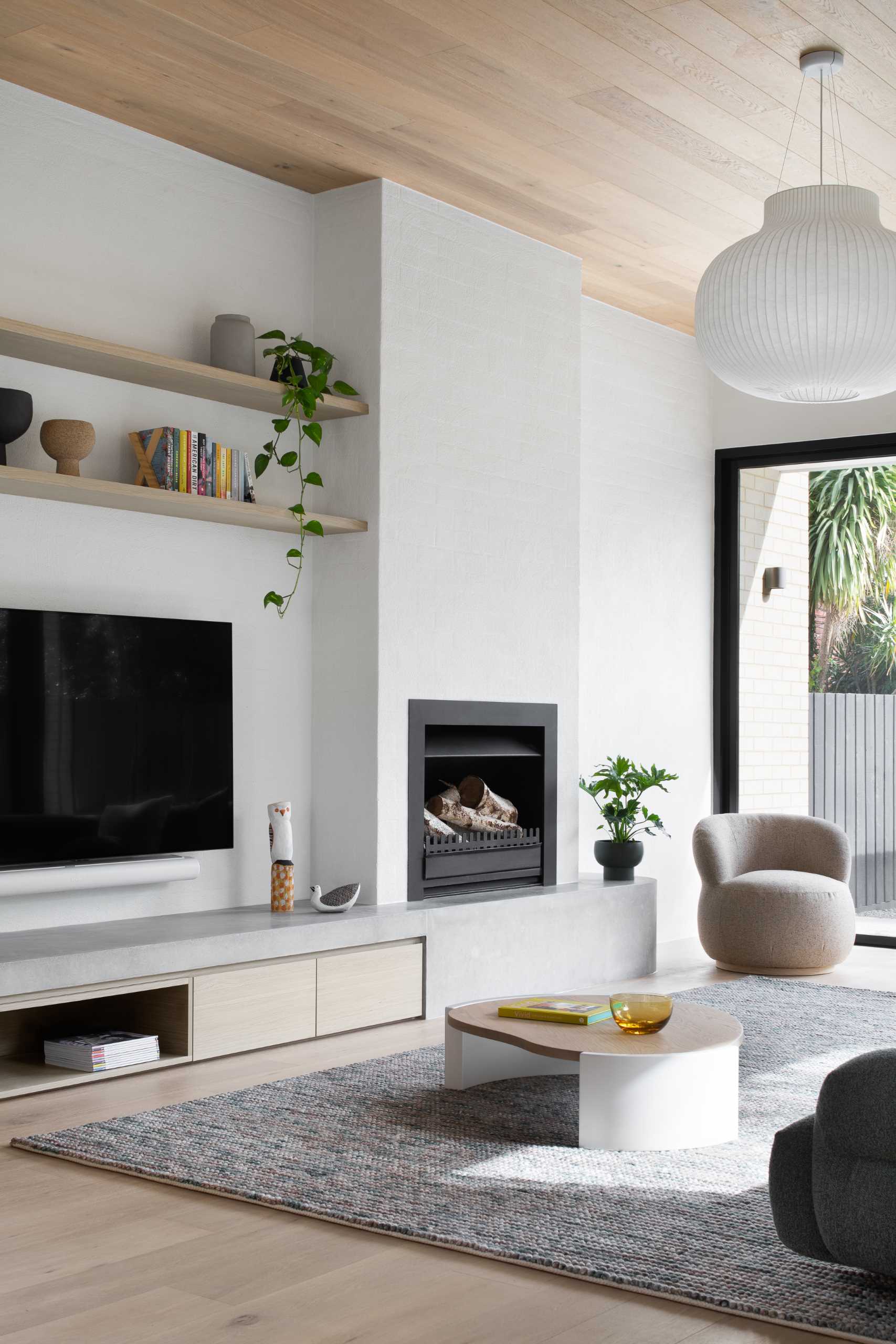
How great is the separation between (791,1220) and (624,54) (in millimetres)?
3031

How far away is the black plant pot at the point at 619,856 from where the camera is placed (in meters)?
5.77

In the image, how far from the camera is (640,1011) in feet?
10.8

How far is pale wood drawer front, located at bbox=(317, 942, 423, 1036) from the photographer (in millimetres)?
4430

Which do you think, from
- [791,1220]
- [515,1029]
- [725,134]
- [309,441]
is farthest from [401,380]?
[791,1220]

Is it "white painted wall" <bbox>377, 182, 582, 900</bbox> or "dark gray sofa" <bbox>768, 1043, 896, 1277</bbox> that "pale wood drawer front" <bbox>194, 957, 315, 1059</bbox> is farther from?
"dark gray sofa" <bbox>768, 1043, 896, 1277</bbox>

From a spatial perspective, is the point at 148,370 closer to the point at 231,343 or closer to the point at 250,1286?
the point at 231,343

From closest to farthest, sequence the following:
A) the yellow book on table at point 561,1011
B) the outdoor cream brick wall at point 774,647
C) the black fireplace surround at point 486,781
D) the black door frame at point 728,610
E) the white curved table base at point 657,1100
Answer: the white curved table base at point 657,1100 → the yellow book on table at point 561,1011 → the black fireplace surround at point 486,781 → the outdoor cream brick wall at point 774,647 → the black door frame at point 728,610

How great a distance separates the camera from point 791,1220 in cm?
234

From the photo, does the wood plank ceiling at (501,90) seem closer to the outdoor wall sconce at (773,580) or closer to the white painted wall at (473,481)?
the white painted wall at (473,481)

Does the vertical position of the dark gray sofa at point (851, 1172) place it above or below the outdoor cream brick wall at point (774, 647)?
below

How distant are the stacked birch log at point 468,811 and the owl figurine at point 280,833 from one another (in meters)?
0.63

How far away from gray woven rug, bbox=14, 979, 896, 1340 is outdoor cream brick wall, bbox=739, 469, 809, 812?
2904 millimetres

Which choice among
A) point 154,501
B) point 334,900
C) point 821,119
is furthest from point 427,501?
point 821,119

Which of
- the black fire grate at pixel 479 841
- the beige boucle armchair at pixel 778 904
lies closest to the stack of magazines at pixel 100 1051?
the black fire grate at pixel 479 841
